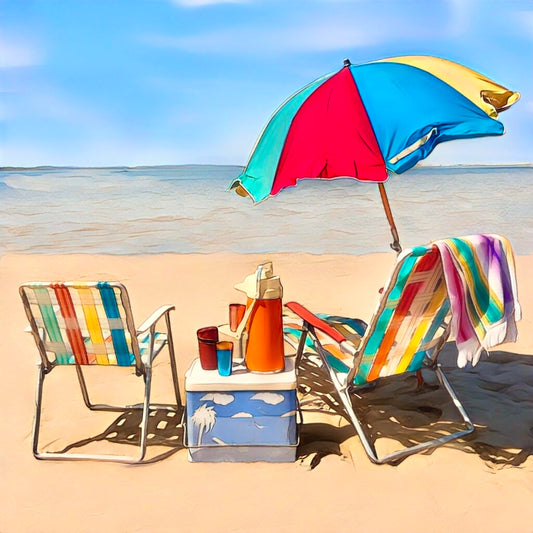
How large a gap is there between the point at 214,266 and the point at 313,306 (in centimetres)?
286

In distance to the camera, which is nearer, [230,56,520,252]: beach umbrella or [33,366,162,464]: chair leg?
[230,56,520,252]: beach umbrella

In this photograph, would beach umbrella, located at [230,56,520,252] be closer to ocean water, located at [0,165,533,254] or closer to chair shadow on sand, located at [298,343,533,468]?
chair shadow on sand, located at [298,343,533,468]

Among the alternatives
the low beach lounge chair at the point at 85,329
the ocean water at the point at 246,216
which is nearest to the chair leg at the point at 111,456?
the low beach lounge chair at the point at 85,329

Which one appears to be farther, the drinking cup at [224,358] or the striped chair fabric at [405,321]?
the drinking cup at [224,358]

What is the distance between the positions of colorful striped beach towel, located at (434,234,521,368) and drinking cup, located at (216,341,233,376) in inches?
42.2

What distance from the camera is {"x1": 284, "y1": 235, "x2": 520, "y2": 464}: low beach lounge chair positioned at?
287 cm

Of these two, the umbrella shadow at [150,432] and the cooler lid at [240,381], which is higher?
the cooler lid at [240,381]

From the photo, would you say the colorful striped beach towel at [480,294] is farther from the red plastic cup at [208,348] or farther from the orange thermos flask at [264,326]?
the red plastic cup at [208,348]

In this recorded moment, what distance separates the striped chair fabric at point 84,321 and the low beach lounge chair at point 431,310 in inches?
38.9

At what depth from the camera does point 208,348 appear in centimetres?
315

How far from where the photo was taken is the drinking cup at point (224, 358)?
308 centimetres

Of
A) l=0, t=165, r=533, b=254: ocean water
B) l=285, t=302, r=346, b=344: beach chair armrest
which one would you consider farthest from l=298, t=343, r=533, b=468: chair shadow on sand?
Answer: l=0, t=165, r=533, b=254: ocean water

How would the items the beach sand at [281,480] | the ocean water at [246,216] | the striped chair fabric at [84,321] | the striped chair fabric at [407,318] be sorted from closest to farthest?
the beach sand at [281,480] < the striped chair fabric at [407,318] < the striped chair fabric at [84,321] < the ocean water at [246,216]

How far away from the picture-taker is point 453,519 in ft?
8.76
